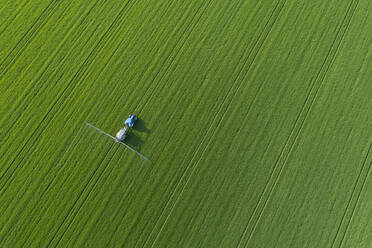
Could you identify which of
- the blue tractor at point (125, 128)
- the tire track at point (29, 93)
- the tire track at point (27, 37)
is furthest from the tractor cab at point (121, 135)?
the tire track at point (27, 37)

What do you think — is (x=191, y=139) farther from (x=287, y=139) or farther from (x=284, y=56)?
(x=284, y=56)

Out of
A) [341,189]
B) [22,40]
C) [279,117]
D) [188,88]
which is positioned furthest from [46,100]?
[341,189]

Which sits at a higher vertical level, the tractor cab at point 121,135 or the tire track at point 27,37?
the tire track at point 27,37

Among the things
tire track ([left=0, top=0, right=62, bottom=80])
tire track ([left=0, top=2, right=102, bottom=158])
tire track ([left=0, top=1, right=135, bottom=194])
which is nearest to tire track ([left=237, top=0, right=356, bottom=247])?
tire track ([left=0, top=1, right=135, bottom=194])

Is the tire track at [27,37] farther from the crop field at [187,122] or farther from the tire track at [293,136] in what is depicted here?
the tire track at [293,136]

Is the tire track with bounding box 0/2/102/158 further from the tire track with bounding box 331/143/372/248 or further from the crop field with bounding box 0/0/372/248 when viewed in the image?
the tire track with bounding box 331/143/372/248

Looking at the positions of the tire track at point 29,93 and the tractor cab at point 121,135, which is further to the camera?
the tire track at point 29,93
